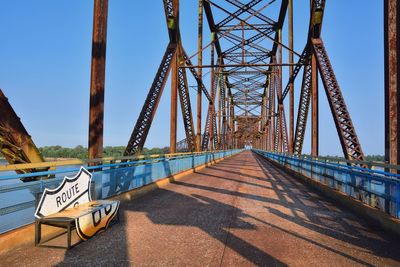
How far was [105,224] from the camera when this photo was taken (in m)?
5.37

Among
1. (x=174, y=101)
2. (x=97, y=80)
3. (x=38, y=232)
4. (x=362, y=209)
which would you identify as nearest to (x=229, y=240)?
(x=38, y=232)

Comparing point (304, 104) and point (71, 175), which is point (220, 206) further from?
point (304, 104)

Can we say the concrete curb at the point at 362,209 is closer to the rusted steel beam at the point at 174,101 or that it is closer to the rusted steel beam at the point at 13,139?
the rusted steel beam at the point at 13,139

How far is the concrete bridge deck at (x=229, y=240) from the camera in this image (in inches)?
159

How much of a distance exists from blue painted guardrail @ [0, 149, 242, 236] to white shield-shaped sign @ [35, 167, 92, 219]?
0.32 meters

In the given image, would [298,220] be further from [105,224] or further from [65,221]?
[65,221]

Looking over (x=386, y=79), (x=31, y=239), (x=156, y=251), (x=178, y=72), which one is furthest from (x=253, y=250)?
(x=178, y=72)

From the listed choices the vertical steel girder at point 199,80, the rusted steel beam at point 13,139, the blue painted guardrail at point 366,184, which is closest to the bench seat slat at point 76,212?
the rusted steel beam at point 13,139

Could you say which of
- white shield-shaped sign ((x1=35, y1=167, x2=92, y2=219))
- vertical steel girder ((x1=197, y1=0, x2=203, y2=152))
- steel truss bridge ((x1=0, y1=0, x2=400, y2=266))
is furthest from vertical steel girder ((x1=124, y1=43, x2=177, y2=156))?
vertical steel girder ((x1=197, y1=0, x2=203, y2=152))

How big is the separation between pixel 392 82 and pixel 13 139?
7328mm

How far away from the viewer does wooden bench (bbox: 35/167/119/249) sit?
442cm

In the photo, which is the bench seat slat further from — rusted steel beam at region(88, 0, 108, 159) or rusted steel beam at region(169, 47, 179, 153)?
rusted steel beam at region(169, 47, 179, 153)

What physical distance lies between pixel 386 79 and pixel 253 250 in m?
4.80

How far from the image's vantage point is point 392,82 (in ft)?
20.7
